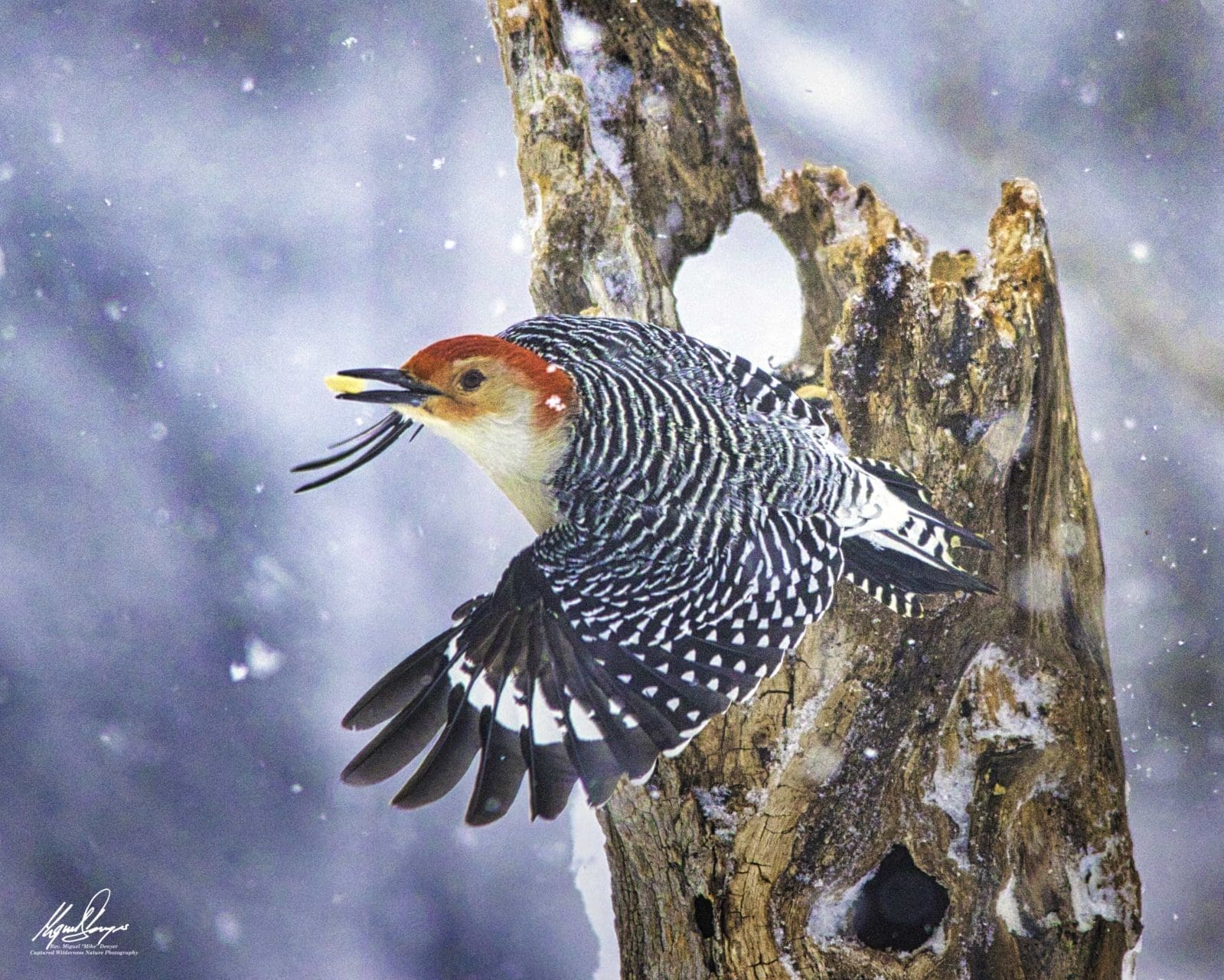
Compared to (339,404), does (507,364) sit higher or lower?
lower

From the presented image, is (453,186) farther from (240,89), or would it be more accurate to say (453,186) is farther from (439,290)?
(240,89)

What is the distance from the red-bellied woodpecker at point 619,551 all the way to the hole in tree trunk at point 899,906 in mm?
429

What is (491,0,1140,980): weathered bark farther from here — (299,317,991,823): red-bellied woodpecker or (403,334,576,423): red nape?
(403,334,576,423): red nape

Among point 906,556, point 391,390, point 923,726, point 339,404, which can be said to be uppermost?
point 339,404

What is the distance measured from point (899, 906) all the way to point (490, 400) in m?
1.05

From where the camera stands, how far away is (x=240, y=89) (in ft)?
7.20

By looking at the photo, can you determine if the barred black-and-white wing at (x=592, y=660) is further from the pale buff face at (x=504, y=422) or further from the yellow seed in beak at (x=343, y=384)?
the yellow seed in beak at (x=343, y=384)

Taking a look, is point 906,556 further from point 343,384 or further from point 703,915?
point 343,384

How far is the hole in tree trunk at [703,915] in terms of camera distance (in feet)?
5.11

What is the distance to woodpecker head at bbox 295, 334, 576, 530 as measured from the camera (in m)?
1.33
